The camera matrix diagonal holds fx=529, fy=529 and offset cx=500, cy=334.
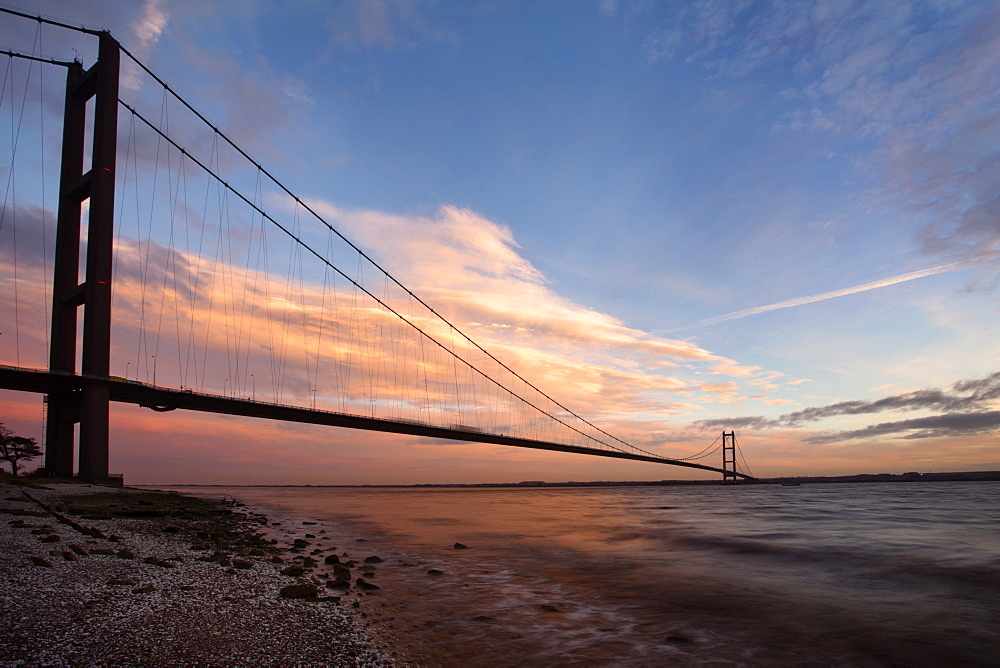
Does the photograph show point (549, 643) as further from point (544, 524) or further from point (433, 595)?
point (544, 524)

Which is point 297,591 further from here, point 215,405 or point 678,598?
point 215,405

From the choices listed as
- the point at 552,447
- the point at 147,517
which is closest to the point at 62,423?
the point at 147,517

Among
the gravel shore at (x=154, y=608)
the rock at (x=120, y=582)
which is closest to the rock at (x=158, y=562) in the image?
the gravel shore at (x=154, y=608)

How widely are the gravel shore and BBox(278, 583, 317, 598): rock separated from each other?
0.9 inches

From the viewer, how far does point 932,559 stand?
14.4m

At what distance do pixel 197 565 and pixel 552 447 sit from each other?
55.0 m

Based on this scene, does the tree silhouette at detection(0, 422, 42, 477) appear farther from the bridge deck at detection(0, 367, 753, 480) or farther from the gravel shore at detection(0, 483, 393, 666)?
the gravel shore at detection(0, 483, 393, 666)

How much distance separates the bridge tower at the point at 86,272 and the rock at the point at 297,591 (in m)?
24.4

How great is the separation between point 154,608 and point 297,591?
6.53 ft

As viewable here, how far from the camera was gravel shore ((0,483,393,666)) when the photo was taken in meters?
3.98

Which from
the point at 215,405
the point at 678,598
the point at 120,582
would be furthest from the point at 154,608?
the point at 215,405

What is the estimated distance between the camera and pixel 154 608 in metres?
5.07

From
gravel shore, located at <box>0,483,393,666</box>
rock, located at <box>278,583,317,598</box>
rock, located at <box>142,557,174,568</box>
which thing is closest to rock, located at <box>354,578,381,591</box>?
gravel shore, located at <box>0,483,393,666</box>

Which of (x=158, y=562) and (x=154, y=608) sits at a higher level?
(x=154, y=608)
